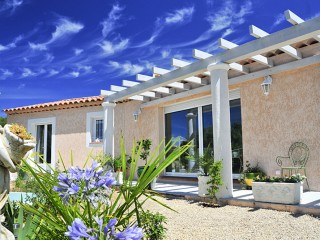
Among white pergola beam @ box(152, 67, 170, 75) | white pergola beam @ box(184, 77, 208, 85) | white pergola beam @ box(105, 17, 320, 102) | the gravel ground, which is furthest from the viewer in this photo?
white pergola beam @ box(184, 77, 208, 85)

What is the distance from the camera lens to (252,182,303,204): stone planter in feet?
19.0

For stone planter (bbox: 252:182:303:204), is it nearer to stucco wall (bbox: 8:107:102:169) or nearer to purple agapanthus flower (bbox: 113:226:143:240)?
purple agapanthus flower (bbox: 113:226:143:240)

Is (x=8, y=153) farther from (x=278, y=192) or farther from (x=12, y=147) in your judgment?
(x=278, y=192)

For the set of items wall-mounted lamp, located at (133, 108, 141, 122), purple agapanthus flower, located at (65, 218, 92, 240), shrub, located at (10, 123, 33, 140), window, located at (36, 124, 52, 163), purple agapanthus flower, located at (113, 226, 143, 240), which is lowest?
purple agapanthus flower, located at (113, 226, 143, 240)

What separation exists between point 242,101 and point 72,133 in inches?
315

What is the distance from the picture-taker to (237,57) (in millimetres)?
6598

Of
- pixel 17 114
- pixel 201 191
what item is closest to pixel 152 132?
pixel 201 191

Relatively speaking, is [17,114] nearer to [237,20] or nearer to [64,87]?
[64,87]

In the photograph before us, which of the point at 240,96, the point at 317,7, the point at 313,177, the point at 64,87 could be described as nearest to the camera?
the point at 317,7

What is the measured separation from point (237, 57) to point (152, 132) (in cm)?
560

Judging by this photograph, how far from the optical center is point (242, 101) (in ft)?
28.9

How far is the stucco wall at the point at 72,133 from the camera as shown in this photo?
43.8ft

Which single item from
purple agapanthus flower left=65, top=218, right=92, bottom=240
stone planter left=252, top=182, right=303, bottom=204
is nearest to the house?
stone planter left=252, top=182, right=303, bottom=204

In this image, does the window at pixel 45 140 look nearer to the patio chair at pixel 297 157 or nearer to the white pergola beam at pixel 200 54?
the white pergola beam at pixel 200 54
